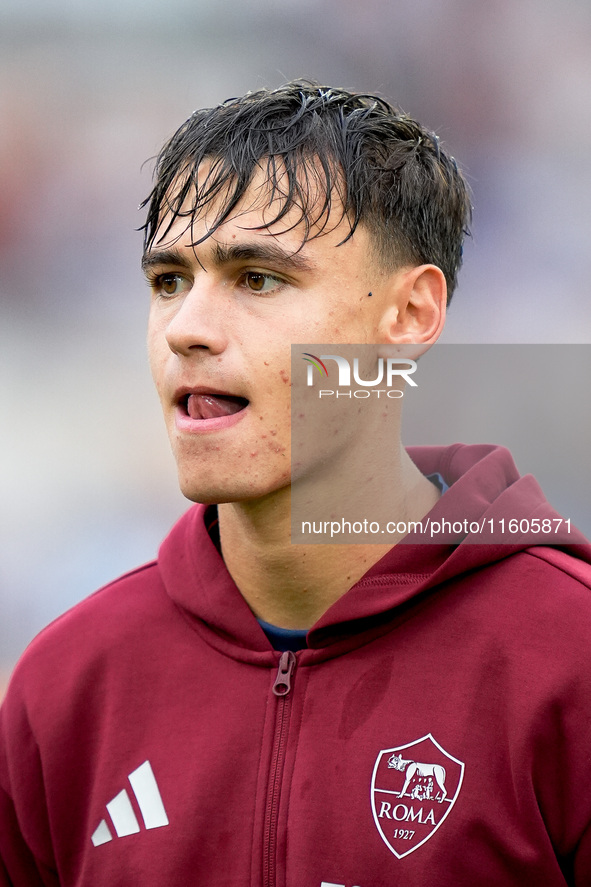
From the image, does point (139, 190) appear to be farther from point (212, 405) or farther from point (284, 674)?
point (284, 674)

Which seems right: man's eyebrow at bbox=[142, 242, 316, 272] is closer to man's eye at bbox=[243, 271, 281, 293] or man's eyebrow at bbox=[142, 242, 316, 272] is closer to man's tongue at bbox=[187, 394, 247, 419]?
man's eye at bbox=[243, 271, 281, 293]

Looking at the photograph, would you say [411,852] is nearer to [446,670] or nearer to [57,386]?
[446,670]

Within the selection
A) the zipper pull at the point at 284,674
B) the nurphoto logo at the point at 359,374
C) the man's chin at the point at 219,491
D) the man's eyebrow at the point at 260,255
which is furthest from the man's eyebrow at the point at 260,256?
the zipper pull at the point at 284,674

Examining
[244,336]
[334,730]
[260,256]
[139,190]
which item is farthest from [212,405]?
[139,190]

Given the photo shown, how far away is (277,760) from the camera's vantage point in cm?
128

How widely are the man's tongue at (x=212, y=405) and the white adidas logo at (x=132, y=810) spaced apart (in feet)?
1.66

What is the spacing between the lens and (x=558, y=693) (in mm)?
1158

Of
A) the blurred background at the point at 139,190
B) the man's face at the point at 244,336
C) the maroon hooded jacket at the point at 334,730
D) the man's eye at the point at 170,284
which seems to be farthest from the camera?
the blurred background at the point at 139,190

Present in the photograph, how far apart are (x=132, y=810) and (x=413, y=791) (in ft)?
1.35

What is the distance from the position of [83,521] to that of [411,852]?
9.59ft

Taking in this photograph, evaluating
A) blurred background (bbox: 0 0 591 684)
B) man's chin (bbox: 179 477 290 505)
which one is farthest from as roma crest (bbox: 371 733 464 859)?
blurred background (bbox: 0 0 591 684)

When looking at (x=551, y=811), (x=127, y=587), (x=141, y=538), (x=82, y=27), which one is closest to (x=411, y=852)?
(x=551, y=811)

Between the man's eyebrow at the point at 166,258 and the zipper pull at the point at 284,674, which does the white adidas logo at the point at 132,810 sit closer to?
the zipper pull at the point at 284,674

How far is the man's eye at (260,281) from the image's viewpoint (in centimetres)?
131
